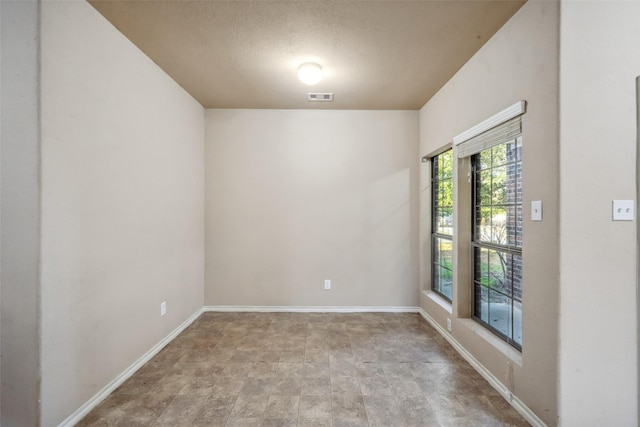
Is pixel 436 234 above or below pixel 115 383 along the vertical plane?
above

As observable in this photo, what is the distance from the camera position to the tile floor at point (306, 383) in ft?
6.07

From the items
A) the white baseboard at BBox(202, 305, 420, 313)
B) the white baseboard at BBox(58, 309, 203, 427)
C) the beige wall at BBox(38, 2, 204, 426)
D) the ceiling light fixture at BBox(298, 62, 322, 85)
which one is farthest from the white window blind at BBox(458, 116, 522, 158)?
the white baseboard at BBox(58, 309, 203, 427)

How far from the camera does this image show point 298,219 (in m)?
3.83

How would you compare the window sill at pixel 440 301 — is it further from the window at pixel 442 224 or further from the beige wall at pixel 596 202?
the beige wall at pixel 596 202

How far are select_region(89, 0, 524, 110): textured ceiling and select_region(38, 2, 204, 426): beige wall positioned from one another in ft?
1.02

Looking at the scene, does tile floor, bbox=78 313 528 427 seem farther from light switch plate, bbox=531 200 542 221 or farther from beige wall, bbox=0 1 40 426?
light switch plate, bbox=531 200 542 221

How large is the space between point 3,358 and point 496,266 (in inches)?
128

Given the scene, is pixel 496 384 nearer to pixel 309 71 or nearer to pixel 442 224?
pixel 442 224

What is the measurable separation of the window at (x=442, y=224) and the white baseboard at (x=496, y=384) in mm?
562

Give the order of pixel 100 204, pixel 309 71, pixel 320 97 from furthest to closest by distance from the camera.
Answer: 1. pixel 320 97
2. pixel 309 71
3. pixel 100 204

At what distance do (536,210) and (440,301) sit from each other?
1.85 m

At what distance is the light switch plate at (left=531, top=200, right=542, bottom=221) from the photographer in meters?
1.75

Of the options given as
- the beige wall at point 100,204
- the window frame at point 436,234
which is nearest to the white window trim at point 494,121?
the window frame at point 436,234

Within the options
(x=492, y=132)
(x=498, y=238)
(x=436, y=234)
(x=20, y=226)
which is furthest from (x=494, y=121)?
(x=20, y=226)
